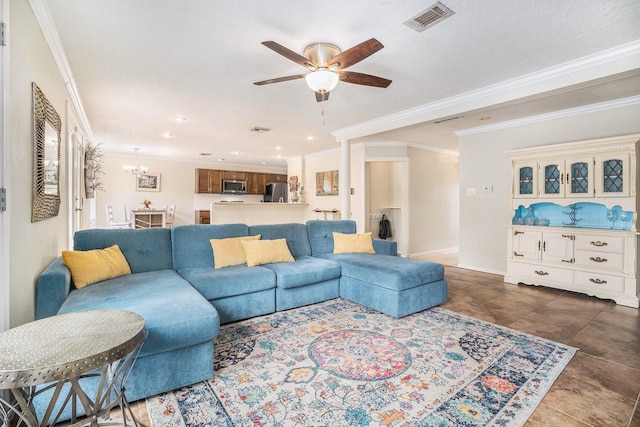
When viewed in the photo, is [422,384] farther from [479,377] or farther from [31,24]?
[31,24]

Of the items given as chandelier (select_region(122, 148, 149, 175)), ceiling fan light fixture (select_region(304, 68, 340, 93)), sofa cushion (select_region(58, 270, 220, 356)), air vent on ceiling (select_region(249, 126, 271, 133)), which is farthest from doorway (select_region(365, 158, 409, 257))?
chandelier (select_region(122, 148, 149, 175))

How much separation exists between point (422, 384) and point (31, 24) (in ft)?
11.4

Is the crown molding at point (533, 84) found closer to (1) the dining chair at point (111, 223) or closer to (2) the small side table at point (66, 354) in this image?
(2) the small side table at point (66, 354)

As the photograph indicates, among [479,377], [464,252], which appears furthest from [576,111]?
[479,377]

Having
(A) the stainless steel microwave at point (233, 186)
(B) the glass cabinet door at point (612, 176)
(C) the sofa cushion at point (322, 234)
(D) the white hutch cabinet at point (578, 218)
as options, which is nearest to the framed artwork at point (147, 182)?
(A) the stainless steel microwave at point (233, 186)

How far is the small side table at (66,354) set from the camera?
1004 millimetres

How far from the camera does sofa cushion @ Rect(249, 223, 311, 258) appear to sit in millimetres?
3805

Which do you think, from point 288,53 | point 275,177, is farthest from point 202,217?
point 288,53

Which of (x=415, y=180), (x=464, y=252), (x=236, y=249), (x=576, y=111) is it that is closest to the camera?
(x=236, y=249)

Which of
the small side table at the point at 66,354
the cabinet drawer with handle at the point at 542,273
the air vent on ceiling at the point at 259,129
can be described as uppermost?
the air vent on ceiling at the point at 259,129

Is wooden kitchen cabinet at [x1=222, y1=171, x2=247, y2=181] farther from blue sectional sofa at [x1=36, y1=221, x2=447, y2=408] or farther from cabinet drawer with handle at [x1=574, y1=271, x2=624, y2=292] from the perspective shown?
cabinet drawer with handle at [x1=574, y1=271, x2=624, y2=292]

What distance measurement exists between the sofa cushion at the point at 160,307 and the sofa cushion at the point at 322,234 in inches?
80.6

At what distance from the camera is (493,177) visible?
5020mm

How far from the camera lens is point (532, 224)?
4480 mm
